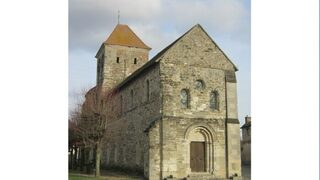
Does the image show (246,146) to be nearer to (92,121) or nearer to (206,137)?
(206,137)

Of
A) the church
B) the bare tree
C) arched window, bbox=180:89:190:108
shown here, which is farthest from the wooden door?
the bare tree

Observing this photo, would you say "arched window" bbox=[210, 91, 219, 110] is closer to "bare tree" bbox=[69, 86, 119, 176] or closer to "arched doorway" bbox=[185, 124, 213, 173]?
"arched doorway" bbox=[185, 124, 213, 173]

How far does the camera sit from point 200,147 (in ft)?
62.0

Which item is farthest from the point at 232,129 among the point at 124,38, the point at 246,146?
the point at 124,38

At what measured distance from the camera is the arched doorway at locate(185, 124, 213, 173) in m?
18.5

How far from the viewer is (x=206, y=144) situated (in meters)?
19.0

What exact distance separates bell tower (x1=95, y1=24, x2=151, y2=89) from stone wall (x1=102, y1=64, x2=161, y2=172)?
35.3ft

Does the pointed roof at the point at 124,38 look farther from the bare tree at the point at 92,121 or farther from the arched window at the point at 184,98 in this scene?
the arched window at the point at 184,98

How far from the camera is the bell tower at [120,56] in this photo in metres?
35.5

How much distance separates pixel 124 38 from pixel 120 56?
2.06 metres
